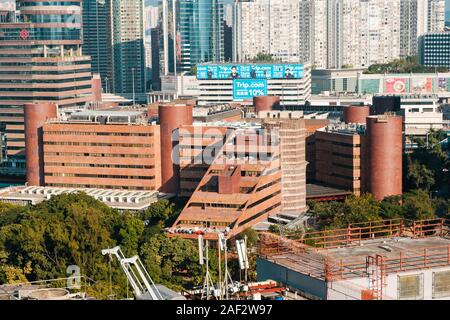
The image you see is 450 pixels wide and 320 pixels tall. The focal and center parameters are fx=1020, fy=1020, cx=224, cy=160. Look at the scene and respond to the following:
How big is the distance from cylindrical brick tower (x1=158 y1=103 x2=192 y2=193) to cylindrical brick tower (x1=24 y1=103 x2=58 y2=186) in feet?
24.6

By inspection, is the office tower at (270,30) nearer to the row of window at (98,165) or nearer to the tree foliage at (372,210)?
the row of window at (98,165)

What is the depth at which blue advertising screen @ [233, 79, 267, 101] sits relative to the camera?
91812 millimetres

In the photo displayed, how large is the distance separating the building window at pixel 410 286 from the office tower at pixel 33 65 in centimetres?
5494

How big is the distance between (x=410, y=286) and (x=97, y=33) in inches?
3993

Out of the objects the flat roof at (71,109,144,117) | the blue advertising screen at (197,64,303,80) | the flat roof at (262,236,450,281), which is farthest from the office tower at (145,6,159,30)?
the flat roof at (262,236,450,281)

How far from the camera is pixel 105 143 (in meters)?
53.5

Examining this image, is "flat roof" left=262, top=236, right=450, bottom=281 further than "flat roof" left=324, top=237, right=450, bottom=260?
No

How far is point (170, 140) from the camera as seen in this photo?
173 ft

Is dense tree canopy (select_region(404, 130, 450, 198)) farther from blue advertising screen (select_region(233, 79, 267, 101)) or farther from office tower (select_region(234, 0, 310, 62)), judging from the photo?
office tower (select_region(234, 0, 310, 62))

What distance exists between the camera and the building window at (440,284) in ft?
51.7

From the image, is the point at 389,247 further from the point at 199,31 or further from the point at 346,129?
the point at 199,31

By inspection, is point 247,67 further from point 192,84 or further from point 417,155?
point 417,155

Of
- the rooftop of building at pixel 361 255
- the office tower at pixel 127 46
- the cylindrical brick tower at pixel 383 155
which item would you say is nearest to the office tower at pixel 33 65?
the cylindrical brick tower at pixel 383 155

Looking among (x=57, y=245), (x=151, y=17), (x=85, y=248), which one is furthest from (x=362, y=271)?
(x=151, y=17)
